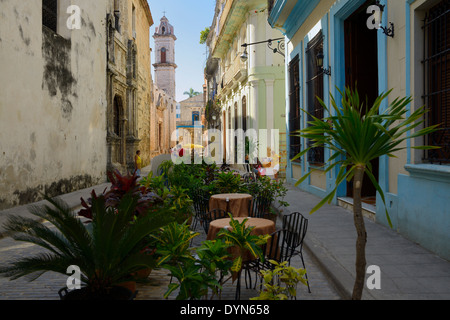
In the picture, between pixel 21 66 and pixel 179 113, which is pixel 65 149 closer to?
pixel 21 66

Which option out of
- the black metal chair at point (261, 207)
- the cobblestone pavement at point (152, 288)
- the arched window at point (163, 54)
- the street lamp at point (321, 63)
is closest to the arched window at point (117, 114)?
the street lamp at point (321, 63)

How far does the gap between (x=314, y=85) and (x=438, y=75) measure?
17.6 ft

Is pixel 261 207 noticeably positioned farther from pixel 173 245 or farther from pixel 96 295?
pixel 96 295

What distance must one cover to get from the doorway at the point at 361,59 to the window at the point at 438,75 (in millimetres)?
3264

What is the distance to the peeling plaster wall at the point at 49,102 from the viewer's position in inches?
384

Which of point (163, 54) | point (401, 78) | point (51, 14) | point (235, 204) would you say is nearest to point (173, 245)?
point (235, 204)

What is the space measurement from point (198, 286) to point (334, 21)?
7560mm

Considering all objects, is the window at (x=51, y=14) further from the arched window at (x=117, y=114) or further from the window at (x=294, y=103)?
the window at (x=294, y=103)

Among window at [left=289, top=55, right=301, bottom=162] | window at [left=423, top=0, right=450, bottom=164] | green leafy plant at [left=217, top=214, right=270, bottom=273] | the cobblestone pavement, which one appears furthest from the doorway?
green leafy plant at [left=217, top=214, right=270, bottom=273]

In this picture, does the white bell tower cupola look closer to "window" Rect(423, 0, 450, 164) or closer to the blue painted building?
the blue painted building

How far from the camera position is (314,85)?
1058 centimetres

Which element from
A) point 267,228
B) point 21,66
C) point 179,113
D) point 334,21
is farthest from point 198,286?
point 179,113

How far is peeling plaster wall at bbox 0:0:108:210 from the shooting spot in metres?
9.74
